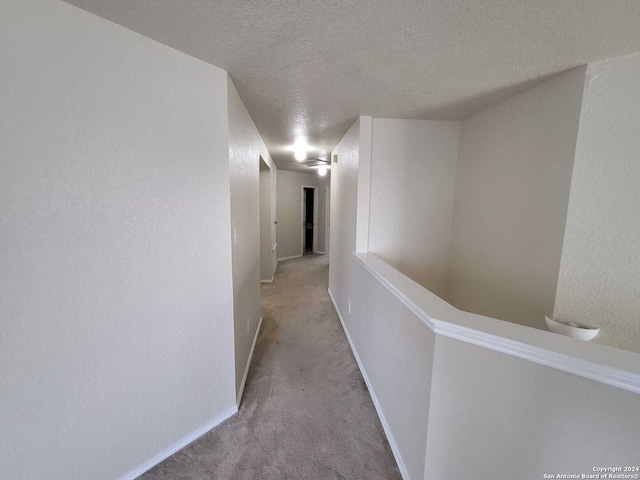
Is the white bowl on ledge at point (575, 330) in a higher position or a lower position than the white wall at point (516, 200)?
lower

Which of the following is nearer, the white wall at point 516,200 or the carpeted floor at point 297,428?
the carpeted floor at point 297,428

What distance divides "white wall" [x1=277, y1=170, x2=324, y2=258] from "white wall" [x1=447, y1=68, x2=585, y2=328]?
13.9 feet

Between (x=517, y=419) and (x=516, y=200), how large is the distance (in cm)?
148

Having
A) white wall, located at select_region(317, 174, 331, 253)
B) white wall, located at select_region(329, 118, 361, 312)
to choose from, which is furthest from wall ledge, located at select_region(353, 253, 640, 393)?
white wall, located at select_region(317, 174, 331, 253)

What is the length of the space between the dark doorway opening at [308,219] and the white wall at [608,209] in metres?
5.73

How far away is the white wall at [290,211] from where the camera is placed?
5906 millimetres

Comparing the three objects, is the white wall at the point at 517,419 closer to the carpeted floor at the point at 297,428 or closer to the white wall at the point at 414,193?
the carpeted floor at the point at 297,428

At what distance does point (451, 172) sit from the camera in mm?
2367

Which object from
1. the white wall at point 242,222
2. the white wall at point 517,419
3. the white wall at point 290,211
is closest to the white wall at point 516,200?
the white wall at point 517,419

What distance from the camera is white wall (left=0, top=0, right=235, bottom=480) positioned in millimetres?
891

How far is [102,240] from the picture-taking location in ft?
3.51

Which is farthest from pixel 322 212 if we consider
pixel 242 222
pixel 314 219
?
pixel 242 222

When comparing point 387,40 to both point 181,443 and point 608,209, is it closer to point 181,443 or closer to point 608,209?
point 608,209

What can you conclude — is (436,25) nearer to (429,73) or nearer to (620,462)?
(429,73)
